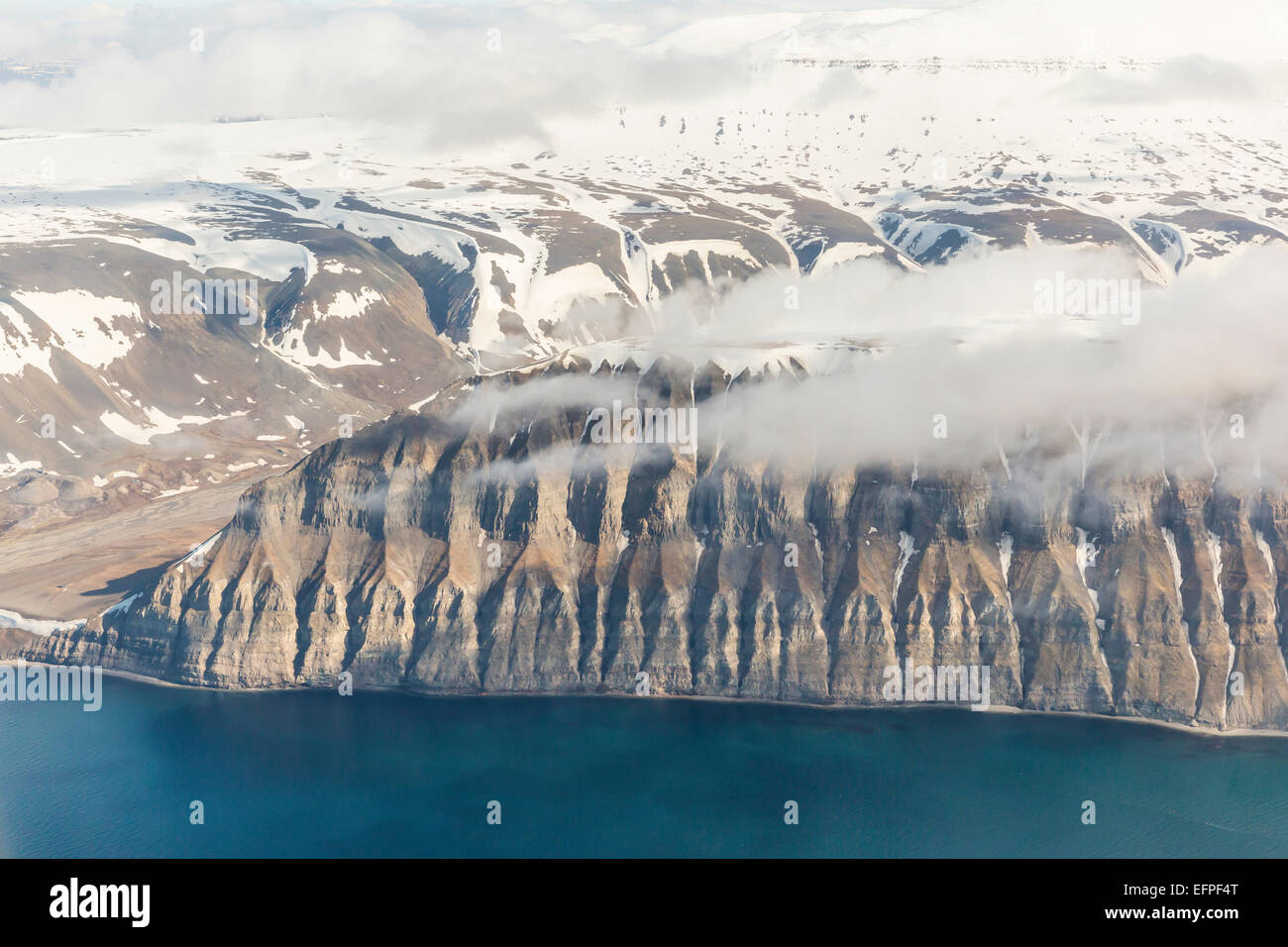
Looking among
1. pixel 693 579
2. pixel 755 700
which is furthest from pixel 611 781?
pixel 693 579

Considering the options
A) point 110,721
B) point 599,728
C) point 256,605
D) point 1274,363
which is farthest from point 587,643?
point 1274,363

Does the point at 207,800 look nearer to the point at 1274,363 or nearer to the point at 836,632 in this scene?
the point at 836,632

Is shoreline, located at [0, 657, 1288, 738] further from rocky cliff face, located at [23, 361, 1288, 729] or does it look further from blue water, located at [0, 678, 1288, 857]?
blue water, located at [0, 678, 1288, 857]

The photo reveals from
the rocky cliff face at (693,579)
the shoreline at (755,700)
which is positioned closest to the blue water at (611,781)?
the shoreline at (755,700)

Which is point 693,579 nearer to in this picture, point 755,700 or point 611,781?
point 755,700

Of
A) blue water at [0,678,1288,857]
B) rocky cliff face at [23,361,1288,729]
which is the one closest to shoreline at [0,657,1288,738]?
rocky cliff face at [23,361,1288,729]

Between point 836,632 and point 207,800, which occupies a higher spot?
point 836,632
